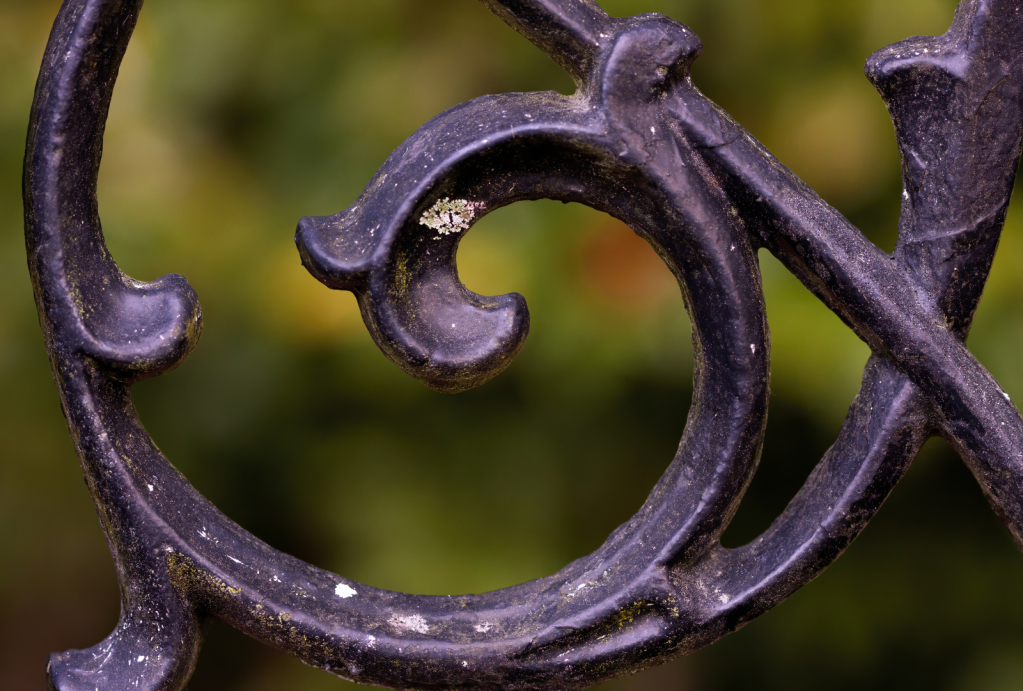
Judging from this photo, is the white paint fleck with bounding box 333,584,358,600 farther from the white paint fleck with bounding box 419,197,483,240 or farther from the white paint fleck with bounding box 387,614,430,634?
the white paint fleck with bounding box 419,197,483,240

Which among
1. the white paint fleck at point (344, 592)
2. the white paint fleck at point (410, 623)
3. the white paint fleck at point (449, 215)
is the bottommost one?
the white paint fleck at point (410, 623)

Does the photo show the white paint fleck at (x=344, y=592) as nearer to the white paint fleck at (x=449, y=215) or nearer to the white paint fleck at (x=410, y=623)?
the white paint fleck at (x=410, y=623)

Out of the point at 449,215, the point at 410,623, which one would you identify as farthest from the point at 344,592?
the point at 449,215

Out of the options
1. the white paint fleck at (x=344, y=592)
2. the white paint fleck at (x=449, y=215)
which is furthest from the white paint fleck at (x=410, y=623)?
the white paint fleck at (x=449, y=215)

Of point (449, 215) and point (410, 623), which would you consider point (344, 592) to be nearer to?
point (410, 623)

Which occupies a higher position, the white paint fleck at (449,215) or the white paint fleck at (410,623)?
the white paint fleck at (449,215)

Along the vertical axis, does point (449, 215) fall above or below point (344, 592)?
above
